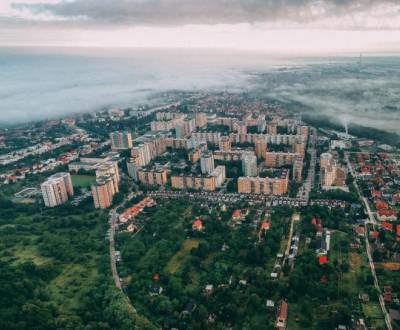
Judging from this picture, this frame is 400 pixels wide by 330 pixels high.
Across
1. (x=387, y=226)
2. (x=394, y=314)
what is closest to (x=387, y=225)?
(x=387, y=226)

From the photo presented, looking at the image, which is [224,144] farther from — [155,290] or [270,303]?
[270,303]

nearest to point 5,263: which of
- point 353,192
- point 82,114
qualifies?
point 353,192

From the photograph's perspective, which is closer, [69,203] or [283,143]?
[69,203]

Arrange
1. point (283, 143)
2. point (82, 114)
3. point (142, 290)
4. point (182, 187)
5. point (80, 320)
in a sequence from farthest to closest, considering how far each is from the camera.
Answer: point (82, 114), point (283, 143), point (182, 187), point (142, 290), point (80, 320)

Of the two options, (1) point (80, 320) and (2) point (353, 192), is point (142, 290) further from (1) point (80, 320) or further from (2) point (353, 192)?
(2) point (353, 192)

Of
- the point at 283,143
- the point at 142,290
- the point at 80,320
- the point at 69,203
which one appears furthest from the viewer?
the point at 283,143
